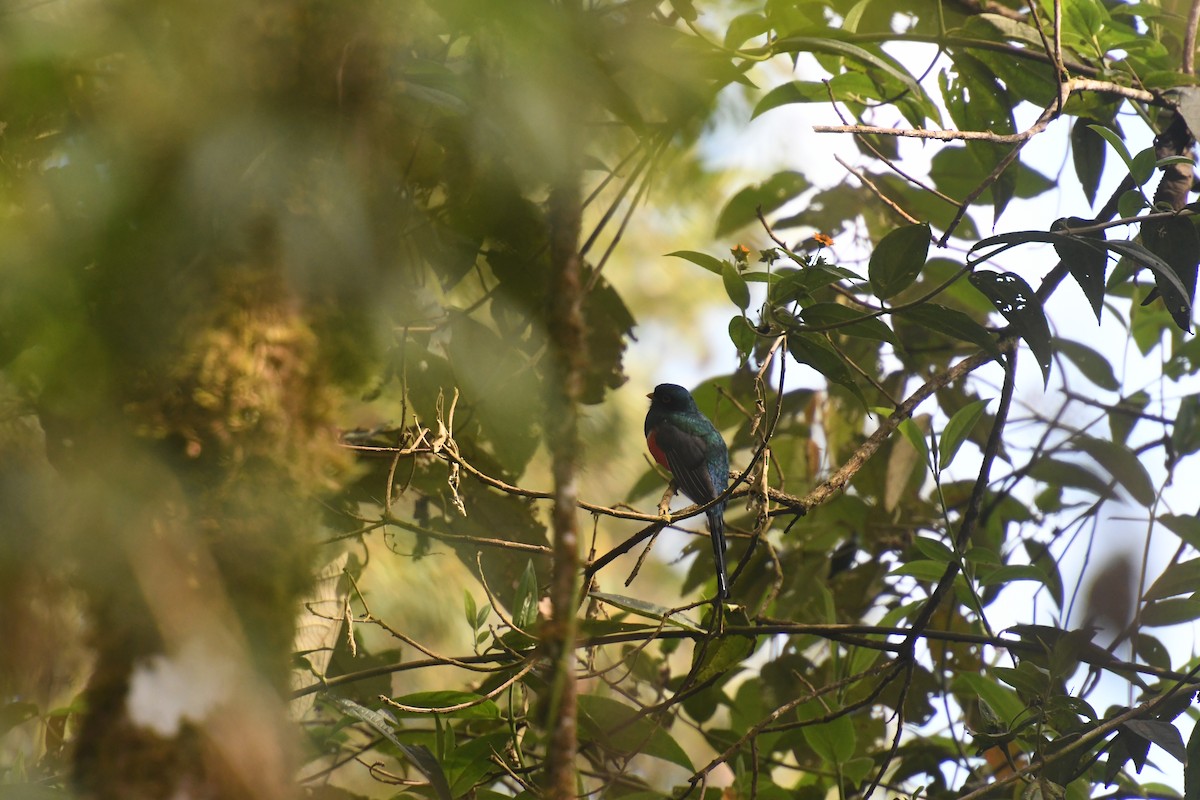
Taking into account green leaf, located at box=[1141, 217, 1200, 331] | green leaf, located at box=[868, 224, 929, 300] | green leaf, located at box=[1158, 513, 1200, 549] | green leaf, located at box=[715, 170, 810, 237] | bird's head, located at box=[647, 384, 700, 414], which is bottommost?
green leaf, located at box=[1158, 513, 1200, 549]

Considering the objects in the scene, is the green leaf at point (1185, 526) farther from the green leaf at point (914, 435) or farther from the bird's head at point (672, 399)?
the bird's head at point (672, 399)

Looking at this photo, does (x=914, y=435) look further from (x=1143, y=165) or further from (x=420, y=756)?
(x=420, y=756)

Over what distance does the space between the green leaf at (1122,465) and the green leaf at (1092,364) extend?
0.25 meters

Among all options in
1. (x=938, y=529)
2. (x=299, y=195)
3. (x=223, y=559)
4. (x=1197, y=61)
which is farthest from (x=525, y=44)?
(x=1197, y=61)

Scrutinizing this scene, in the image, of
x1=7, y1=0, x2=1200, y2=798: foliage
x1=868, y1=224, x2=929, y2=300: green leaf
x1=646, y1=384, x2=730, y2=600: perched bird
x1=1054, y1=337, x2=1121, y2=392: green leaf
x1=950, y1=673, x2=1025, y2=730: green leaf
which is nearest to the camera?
x1=7, y1=0, x2=1200, y2=798: foliage

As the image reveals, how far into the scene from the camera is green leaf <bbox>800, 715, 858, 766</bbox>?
42.9 inches

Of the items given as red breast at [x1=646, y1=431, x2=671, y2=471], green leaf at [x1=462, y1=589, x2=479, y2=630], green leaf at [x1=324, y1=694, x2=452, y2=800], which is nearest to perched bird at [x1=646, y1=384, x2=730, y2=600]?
red breast at [x1=646, y1=431, x2=671, y2=471]

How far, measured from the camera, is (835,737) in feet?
3.58

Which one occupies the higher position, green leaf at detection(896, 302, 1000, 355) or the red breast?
the red breast

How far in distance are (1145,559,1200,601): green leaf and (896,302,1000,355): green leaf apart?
395 millimetres

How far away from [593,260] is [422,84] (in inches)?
13.0

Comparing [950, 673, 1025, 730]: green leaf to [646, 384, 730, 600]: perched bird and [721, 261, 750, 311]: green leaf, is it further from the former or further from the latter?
[721, 261, 750, 311]: green leaf

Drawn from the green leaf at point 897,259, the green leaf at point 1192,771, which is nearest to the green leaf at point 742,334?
the green leaf at point 897,259

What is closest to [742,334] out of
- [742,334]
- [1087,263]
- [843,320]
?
[742,334]
